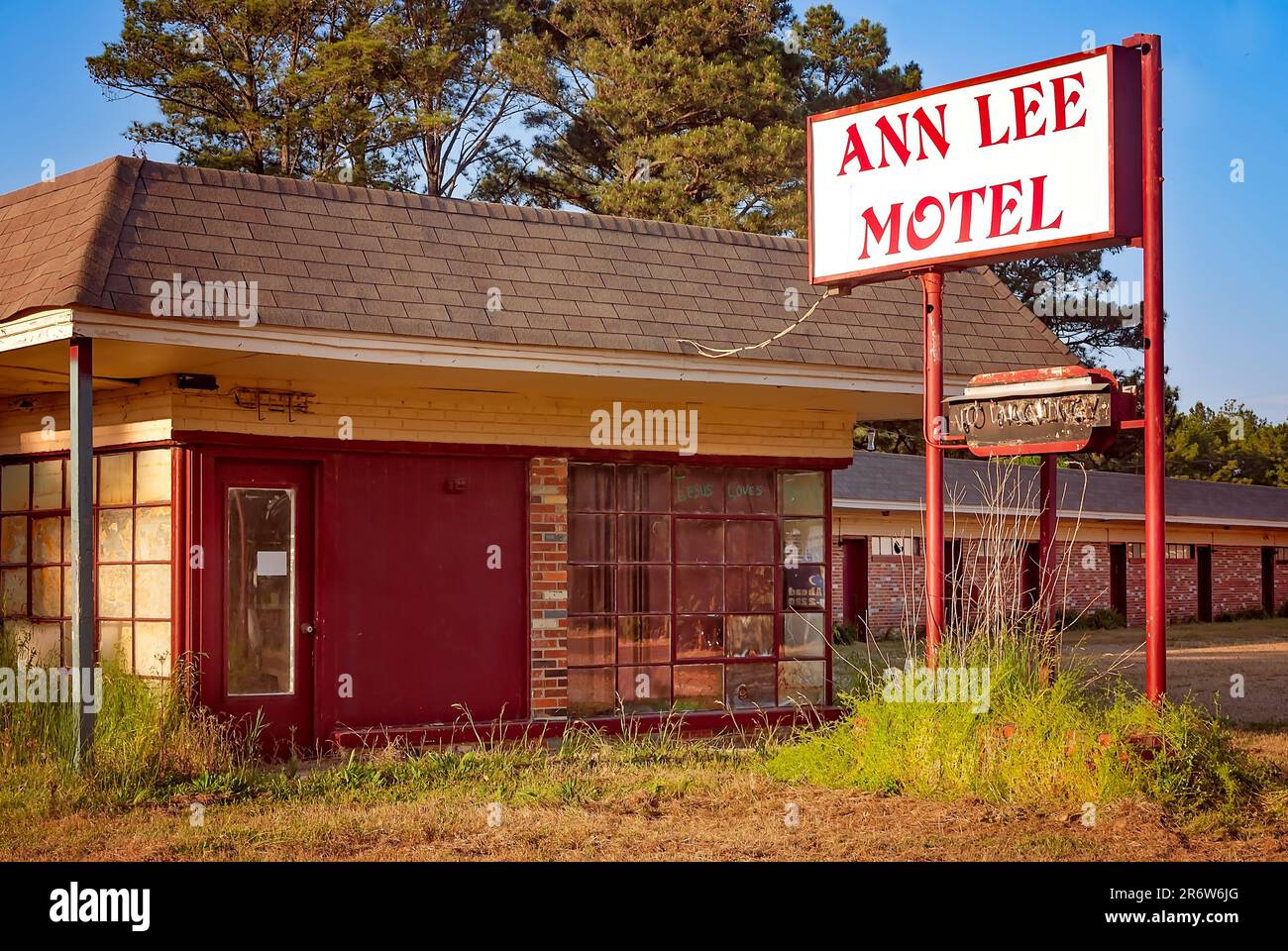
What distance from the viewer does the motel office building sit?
9969 millimetres

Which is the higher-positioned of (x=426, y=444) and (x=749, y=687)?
(x=426, y=444)

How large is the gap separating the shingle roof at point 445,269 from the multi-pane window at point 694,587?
1720 mm

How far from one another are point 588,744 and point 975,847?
14.0 feet

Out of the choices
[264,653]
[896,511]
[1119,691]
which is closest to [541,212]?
[264,653]

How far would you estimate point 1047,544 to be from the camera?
10.6 metres

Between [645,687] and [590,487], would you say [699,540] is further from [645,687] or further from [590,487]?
[645,687]

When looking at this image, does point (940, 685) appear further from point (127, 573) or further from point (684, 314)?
point (127, 573)

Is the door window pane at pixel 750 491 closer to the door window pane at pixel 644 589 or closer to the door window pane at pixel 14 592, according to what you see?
the door window pane at pixel 644 589

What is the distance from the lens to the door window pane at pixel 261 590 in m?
10.9

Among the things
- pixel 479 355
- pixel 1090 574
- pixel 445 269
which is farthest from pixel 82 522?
pixel 1090 574

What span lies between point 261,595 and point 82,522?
206 cm

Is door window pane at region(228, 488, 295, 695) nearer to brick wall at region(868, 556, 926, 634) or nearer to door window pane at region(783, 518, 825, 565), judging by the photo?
door window pane at region(783, 518, 825, 565)

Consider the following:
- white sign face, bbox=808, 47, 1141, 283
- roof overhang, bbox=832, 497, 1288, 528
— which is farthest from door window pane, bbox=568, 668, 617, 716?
roof overhang, bbox=832, 497, 1288, 528

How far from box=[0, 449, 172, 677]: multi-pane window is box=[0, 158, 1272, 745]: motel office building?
0.03 meters
